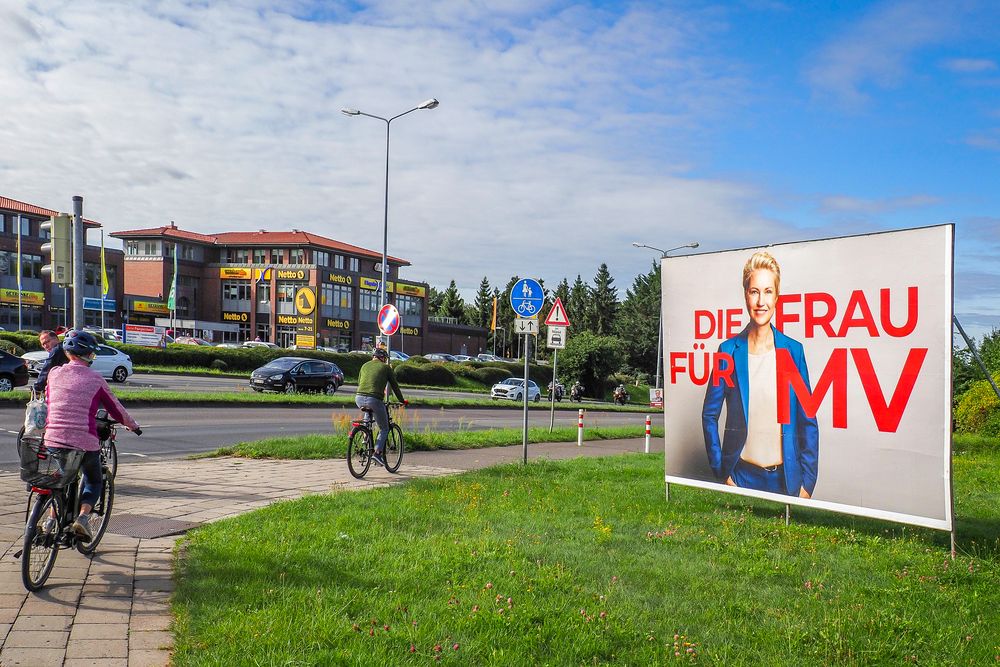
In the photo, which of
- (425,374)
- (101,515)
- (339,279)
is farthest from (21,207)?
(101,515)

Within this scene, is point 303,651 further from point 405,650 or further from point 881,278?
point 881,278

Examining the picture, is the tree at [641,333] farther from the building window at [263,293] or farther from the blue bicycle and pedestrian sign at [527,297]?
the blue bicycle and pedestrian sign at [527,297]

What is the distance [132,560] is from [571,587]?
3.30m

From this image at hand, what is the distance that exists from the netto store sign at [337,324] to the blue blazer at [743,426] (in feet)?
248

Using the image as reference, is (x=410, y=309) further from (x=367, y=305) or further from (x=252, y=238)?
(x=252, y=238)

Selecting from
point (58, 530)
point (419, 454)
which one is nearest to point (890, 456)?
point (58, 530)

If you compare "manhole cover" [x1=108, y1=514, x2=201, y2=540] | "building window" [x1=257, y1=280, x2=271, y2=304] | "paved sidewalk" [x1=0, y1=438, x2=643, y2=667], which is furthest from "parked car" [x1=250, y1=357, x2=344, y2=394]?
"building window" [x1=257, y1=280, x2=271, y2=304]

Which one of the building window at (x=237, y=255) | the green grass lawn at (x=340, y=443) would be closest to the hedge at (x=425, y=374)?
the green grass lawn at (x=340, y=443)

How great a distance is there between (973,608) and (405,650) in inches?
157

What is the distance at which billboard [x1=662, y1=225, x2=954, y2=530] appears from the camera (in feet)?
23.7

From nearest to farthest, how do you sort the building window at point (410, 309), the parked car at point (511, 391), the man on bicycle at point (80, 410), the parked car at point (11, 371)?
1. the man on bicycle at point (80, 410)
2. the parked car at point (11, 371)
3. the parked car at point (511, 391)
4. the building window at point (410, 309)

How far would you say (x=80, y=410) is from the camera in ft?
18.1

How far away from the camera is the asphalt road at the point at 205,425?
1374cm

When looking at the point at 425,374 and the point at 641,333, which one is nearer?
the point at 425,374
